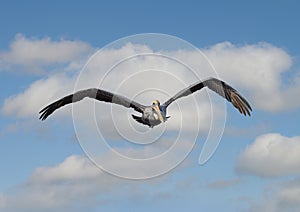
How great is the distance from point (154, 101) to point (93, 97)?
7655 mm

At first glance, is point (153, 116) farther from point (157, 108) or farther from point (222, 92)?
point (222, 92)

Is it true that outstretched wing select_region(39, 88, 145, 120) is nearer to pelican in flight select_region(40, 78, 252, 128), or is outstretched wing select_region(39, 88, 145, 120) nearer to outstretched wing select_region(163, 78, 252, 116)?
pelican in flight select_region(40, 78, 252, 128)

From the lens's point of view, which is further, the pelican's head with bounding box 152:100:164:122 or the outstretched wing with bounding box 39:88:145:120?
the outstretched wing with bounding box 39:88:145:120

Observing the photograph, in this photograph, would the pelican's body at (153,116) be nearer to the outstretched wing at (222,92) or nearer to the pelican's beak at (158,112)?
the pelican's beak at (158,112)

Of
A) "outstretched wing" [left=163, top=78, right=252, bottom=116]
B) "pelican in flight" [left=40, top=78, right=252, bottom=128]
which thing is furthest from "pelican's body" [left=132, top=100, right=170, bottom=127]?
"outstretched wing" [left=163, top=78, right=252, bottom=116]

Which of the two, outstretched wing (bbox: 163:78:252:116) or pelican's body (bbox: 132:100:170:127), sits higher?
outstretched wing (bbox: 163:78:252:116)

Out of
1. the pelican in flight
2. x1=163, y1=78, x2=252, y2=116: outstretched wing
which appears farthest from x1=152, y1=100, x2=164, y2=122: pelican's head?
x1=163, y1=78, x2=252, y2=116: outstretched wing

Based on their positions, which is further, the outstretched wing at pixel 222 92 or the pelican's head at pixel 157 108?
the outstretched wing at pixel 222 92

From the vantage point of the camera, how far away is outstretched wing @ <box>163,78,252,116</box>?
75.9 meters

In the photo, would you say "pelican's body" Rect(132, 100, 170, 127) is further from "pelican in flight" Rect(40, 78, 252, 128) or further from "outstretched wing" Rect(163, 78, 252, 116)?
"outstretched wing" Rect(163, 78, 252, 116)

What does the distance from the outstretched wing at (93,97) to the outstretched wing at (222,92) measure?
3.20 meters

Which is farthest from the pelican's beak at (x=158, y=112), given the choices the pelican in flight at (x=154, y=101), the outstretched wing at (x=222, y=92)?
the outstretched wing at (x=222, y=92)

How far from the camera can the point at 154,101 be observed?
73.8 meters

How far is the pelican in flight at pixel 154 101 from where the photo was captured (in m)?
73.1
